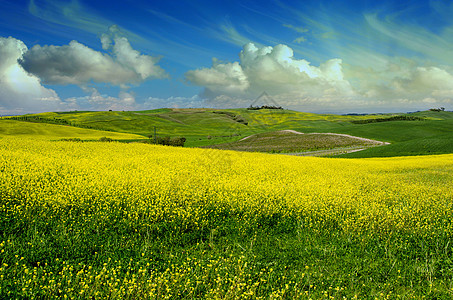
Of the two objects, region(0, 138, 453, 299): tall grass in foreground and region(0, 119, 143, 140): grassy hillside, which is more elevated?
region(0, 119, 143, 140): grassy hillside

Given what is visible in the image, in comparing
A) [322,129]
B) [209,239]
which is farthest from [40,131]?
[322,129]

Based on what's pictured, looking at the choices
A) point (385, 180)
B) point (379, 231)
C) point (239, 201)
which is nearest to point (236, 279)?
point (239, 201)

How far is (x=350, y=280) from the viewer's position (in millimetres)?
5035

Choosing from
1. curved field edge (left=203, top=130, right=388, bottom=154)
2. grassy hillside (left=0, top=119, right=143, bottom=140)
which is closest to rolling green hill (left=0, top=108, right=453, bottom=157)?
grassy hillside (left=0, top=119, right=143, bottom=140)

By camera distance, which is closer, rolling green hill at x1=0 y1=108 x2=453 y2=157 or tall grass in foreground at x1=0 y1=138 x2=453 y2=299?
tall grass in foreground at x1=0 y1=138 x2=453 y2=299

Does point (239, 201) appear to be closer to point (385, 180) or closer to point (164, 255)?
point (164, 255)

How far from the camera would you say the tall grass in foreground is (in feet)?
14.6

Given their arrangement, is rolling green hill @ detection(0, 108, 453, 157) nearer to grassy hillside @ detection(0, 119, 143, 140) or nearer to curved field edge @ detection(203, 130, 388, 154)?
grassy hillside @ detection(0, 119, 143, 140)

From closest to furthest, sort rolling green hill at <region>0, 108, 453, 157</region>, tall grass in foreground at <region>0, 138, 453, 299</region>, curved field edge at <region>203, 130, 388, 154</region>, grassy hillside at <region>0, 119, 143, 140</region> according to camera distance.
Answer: tall grass in foreground at <region>0, 138, 453, 299</region>, rolling green hill at <region>0, 108, 453, 157</region>, grassy hillside at <region>0, 119, 143, 140</region>, curved field edge at <region>203, 130, 388, 154</region>

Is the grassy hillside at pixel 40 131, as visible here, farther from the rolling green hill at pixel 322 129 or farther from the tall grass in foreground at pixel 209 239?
the tall grass in foreground at pixel 209 239

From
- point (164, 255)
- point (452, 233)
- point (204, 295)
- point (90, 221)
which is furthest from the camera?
point (452, 233)

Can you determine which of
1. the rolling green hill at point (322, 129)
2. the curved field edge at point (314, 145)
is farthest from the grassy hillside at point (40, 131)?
the curved field edge at point (314, 145)

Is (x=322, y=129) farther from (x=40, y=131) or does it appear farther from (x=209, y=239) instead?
(x=209, y=239)

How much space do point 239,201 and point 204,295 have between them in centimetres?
374
